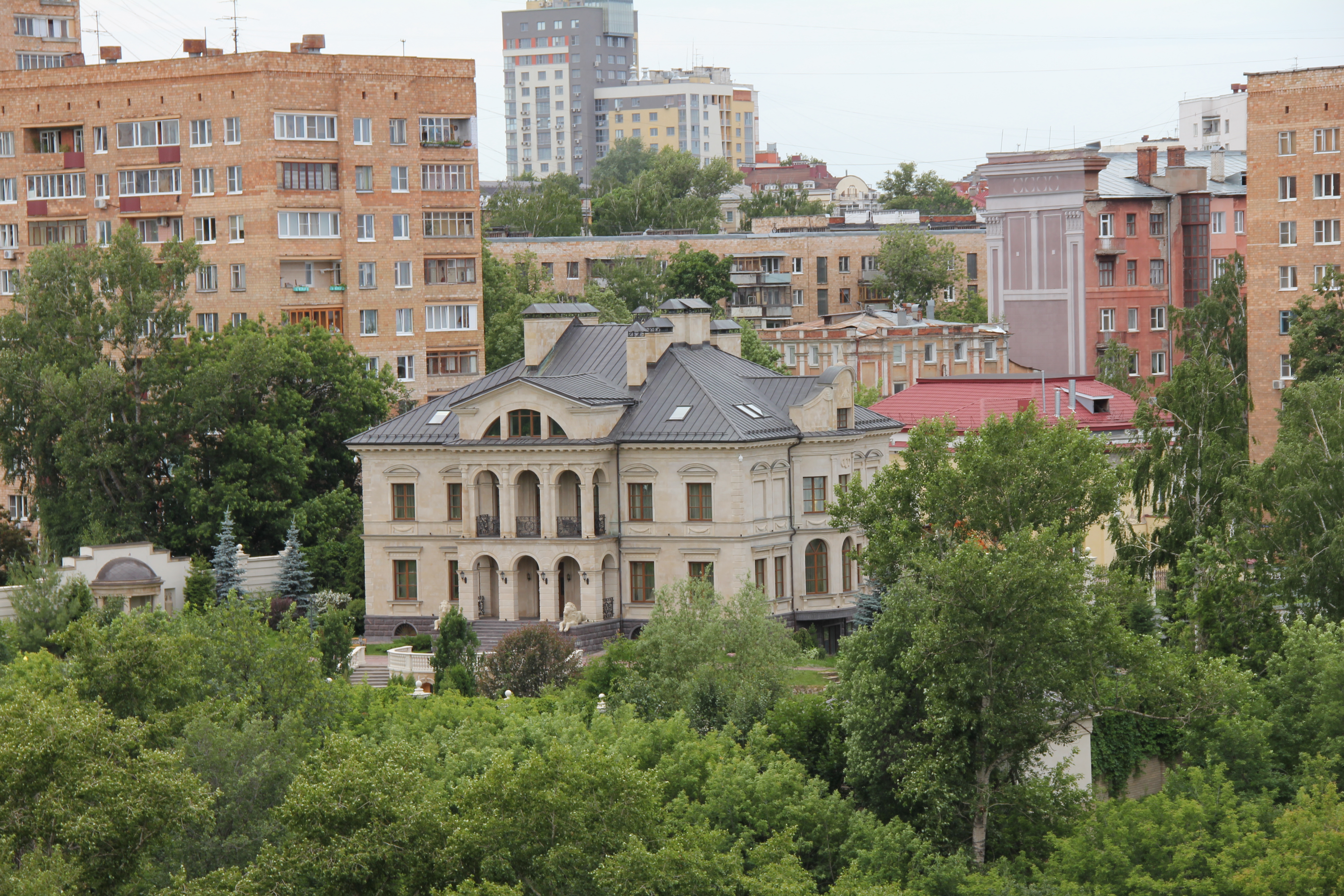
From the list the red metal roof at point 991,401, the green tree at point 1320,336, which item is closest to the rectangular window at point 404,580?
the red metal roof at point 991,401

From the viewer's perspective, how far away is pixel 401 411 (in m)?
97.6

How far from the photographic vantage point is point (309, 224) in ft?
325

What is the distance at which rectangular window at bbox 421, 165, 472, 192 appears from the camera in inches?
3979

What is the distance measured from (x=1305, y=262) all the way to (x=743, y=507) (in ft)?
95.4

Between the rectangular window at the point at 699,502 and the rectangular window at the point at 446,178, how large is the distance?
3272 centimetres

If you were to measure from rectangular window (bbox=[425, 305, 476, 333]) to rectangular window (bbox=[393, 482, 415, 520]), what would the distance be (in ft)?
81.0

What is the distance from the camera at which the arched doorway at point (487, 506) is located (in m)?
76.3

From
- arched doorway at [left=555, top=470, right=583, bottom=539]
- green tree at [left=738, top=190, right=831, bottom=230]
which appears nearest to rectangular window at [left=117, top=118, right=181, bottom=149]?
arched doorway at [left=555, top=470, right=583, bottom=539]

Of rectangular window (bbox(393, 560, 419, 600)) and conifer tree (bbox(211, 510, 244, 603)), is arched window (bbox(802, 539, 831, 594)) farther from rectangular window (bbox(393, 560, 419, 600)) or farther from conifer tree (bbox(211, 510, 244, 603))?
conifer tree (bbox(211, 510, 244, 603))

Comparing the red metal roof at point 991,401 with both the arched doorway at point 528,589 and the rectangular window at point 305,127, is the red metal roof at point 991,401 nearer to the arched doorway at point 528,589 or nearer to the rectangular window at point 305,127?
the arched doorway at point 528,589

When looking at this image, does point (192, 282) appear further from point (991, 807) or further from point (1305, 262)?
point (991, 807)

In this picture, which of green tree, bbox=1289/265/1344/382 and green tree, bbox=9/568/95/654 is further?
green tree, bbox=1289/265/1344/382

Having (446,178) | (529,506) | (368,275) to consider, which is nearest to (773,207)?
(446,178)

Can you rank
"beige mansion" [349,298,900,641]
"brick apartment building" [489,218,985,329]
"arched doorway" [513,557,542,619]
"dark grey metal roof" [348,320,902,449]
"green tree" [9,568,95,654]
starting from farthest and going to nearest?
"brick apartment building" [489,218,985,329]
"arched doorway" [513,557,542,619]
"dark grey metal roof" [348,320,902,449]
"beige mansion" [349,298,900,641]
"green tree" [9,568,95,654]
